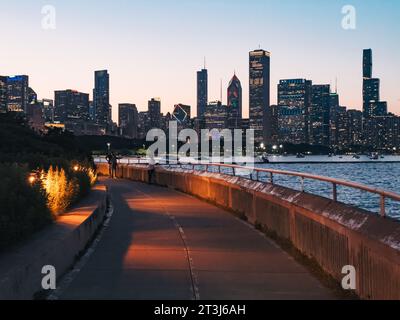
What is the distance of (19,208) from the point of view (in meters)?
11.6

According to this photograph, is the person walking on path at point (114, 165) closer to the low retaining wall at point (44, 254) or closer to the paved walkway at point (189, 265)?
the paved walkway at point (189, 265)

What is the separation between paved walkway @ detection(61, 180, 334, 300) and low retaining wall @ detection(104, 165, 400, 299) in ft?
1.48

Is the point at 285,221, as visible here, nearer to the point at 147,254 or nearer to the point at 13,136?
the point at 147,254

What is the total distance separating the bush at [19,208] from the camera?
10.2m

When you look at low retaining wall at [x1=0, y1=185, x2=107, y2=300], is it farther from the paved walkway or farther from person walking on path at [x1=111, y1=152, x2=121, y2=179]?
person walking on path at [x1=111, y1=152, x2=121, y2=179]

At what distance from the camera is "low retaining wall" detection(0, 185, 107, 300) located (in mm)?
8041

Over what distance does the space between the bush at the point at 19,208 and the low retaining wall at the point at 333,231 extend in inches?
196

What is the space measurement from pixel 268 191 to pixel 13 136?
129 ft

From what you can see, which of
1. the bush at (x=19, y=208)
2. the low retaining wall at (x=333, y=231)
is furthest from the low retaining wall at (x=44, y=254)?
the low retaining wall at (x=333, y=231)

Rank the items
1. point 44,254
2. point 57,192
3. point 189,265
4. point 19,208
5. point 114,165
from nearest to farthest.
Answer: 1. point 44,254
2. point 19,208
3. point 189,265
4. point 57,192
5. point 114,165

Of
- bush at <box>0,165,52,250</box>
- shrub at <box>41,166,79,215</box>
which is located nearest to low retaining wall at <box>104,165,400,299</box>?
bush at <box>0,165,52,250</box>

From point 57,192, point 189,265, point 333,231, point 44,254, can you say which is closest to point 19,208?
point 44,254

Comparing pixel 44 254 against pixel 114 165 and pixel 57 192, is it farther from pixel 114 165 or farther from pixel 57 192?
pixel 114 165

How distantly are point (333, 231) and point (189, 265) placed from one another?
117 inches
